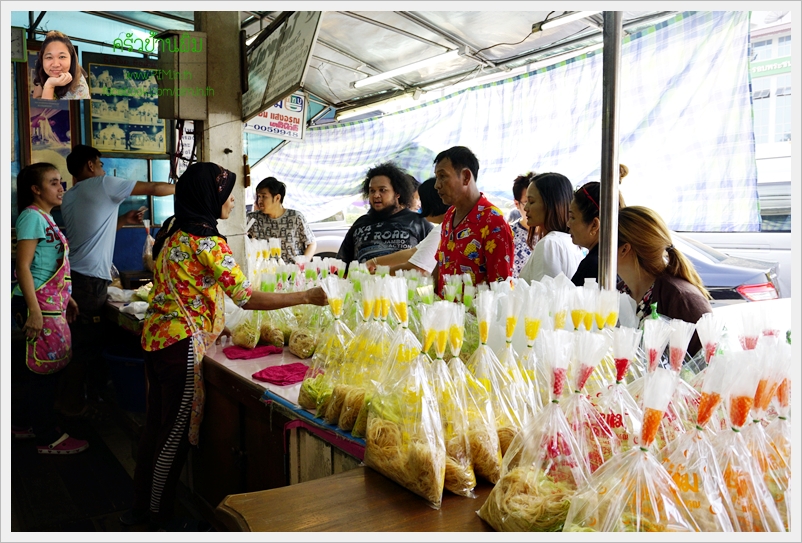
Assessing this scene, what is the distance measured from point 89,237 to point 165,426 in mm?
2100

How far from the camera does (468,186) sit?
2.64 meters

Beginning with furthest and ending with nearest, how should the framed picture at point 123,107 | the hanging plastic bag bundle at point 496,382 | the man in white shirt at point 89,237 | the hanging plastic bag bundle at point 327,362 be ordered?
1. the framed picture at point 123,107
2. the man in white shirt at point 89,237
3. the hanging plastic bag bundle at point 327,362
4. the hanging plastic bag bundle at point 496,382

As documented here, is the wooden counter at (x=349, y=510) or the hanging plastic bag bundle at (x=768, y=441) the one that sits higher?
the hanging plastic bag bundle at (x=768, y=441)

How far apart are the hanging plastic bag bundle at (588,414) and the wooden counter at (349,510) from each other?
0.78 feet

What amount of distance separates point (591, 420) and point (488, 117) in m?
4.56

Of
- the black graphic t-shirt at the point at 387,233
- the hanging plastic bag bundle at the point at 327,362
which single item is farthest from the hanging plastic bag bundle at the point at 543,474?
the black graphic t-shirt at the point at 387,233

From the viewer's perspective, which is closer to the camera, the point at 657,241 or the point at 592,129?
the point at 657,241

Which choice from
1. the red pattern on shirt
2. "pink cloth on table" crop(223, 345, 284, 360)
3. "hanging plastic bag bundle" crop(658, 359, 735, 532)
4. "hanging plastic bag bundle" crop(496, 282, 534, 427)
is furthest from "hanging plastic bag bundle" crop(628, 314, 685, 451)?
"pink cloth on table" crop(223, 345, 284, 360)

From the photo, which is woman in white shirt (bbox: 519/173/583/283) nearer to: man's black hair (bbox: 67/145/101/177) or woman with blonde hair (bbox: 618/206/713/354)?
woman with blonde hair (bbox: 618/206/713/354)

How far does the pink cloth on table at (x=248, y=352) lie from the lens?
2.54 m

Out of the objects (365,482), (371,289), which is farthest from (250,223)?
(365,482)

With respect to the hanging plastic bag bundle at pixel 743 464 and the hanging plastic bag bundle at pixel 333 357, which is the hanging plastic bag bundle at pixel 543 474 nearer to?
the hanging plastic bag bundle at pixel 743 464

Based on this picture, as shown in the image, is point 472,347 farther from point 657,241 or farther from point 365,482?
point 657,241

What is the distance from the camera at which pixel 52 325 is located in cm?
357
